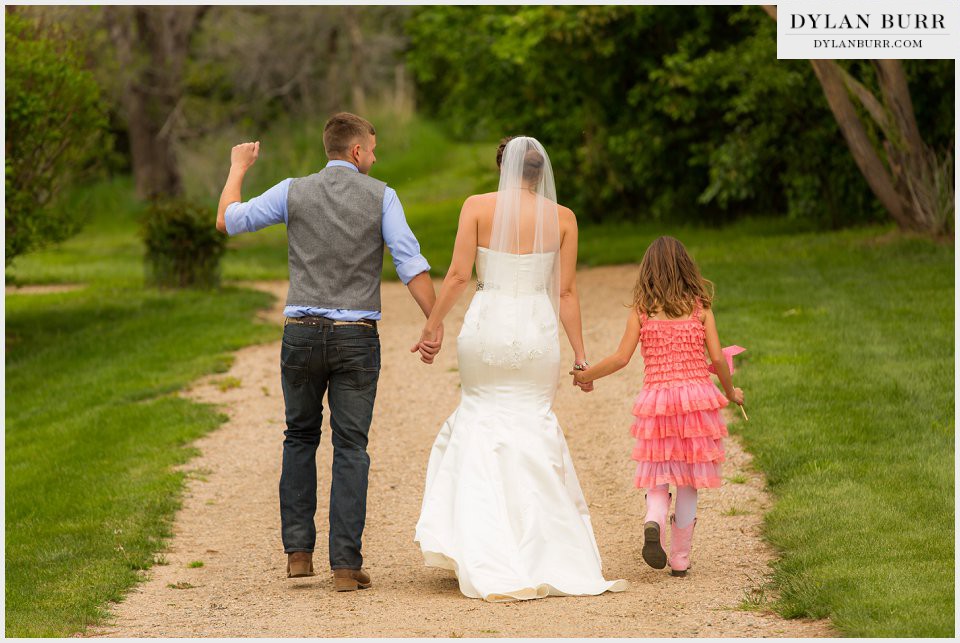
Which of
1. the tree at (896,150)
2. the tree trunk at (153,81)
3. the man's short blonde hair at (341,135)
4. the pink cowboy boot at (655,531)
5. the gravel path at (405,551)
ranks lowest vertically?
the gravel path at (405,551)

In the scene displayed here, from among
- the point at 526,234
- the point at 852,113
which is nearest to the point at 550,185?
the point at 526,234

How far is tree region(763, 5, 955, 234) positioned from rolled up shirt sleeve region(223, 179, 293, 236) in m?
11.4

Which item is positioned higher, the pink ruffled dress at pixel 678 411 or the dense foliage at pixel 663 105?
the dense foliage at pixel 663 105

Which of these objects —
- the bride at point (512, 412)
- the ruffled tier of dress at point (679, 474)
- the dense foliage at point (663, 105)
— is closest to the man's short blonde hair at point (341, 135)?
the bride at point (512, 412)

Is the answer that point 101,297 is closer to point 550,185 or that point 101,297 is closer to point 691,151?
point 691,151

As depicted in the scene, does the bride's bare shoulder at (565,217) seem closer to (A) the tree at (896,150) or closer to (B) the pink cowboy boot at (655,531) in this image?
(B) the pink cowboy boot at (655,531)

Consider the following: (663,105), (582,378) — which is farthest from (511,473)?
(663,105)

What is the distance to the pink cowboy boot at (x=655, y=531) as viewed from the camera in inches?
230

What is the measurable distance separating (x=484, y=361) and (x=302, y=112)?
30878mm

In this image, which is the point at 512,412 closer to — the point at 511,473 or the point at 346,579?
the point at 511,473

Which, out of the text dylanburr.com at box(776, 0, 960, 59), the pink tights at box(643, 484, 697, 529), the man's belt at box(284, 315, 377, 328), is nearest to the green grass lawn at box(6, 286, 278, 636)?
the man's belt at box(284, 315, 377, 328)

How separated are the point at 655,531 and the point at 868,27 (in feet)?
27.0

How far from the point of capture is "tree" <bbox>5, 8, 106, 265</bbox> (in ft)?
46.3

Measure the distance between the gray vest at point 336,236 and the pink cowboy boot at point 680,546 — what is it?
1.85m
